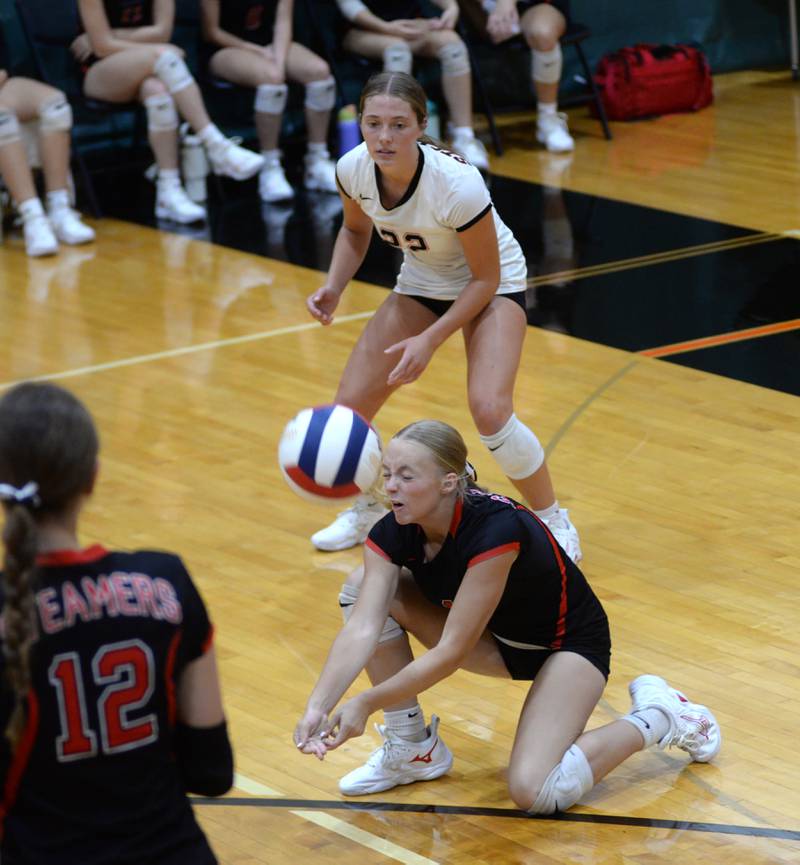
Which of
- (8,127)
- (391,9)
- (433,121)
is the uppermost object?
(8,127)

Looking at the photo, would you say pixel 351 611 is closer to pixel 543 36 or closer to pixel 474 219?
pixel 474 219

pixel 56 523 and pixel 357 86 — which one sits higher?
Answer: pixel 56 523

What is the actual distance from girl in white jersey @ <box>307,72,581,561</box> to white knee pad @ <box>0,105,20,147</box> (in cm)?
426

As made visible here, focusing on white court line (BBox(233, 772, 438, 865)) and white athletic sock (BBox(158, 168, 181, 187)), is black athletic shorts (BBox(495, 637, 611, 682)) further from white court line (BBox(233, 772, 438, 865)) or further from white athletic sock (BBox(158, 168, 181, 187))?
white athletic sock (BBox(158, 168, 181, 187))

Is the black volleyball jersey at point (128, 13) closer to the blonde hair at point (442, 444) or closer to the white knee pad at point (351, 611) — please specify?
the white knee pad at point (351, 611)

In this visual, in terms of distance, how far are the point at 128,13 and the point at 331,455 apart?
240 inches

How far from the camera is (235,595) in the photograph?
493 cm

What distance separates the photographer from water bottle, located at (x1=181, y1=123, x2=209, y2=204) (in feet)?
32.2

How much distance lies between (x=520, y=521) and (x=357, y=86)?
8227 mm

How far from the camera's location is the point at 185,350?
7277 mm

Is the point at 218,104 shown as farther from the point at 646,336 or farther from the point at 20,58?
the point at 646,336

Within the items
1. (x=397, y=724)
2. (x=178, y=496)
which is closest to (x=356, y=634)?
(x=397, y=724)

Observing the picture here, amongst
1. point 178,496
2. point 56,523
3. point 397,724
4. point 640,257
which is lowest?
point 640,257

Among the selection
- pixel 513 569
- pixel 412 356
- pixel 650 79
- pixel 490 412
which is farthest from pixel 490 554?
pixel 650 79
